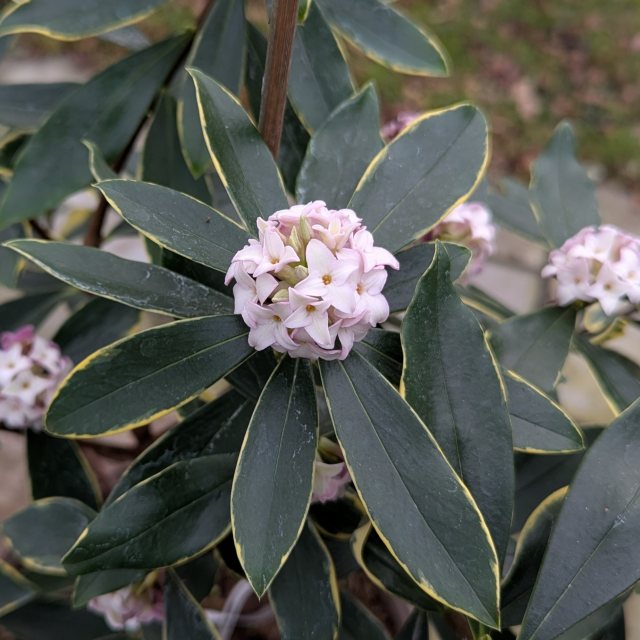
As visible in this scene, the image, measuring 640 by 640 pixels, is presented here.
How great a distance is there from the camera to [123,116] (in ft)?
2.94

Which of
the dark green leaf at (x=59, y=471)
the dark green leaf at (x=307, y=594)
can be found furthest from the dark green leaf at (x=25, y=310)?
the dark green leaf at (x=307, y=594)

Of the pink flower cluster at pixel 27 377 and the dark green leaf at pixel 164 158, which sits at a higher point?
the dark green leaf at pixel 164 158

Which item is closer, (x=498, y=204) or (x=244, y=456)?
(x=244, y=456)

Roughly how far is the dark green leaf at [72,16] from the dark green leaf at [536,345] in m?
0.52

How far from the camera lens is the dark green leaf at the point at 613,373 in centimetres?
79

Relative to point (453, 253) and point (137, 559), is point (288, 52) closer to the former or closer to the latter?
point (453, 253)

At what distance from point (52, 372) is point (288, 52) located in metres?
0.46

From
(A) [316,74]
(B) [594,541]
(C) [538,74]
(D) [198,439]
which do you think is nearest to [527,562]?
(B) [594,541]

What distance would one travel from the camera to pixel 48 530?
2.65ft

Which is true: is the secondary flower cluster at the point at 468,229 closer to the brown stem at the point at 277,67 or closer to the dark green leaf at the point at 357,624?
the brown stem at the point at 277,67

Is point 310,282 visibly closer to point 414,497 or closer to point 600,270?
point 414,497

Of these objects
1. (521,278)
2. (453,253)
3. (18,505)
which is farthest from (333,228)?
(521,278)

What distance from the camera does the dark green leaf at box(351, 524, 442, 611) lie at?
69 centimetres

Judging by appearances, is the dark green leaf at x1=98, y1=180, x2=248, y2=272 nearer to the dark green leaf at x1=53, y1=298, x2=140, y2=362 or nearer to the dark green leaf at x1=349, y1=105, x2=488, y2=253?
the dark green leaf at x1=349, y1=105, x2=488, y2=253
